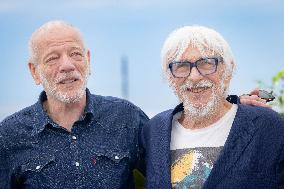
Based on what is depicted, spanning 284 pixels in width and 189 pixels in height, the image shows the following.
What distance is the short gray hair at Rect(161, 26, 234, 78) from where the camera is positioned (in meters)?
3.29

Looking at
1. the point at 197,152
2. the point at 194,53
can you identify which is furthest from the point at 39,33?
the point at 197,152

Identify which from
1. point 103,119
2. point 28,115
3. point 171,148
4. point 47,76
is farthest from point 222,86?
point 28,115

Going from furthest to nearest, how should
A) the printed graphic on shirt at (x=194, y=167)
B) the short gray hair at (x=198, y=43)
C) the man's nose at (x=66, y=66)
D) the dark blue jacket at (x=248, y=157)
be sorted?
1. the man's nose at (x=66, y=66)
2. the short gray hair at (x=198, y=43)
3. the printed graphic on shirt at (x=194, y=167)
4. the dark blue jacket at (x=248, y=157)

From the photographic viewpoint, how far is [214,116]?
335 centimetres

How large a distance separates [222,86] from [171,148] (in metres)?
0.50

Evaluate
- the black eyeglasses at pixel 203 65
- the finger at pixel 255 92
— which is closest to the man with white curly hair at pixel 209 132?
the black eyeglasses at pixel 203 65

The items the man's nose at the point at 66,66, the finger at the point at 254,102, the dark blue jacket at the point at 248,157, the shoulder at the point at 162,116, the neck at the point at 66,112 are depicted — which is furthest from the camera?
the neck at the point at 66,112

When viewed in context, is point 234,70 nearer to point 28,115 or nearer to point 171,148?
point 171,148

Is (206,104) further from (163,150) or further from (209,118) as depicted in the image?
(163,150)

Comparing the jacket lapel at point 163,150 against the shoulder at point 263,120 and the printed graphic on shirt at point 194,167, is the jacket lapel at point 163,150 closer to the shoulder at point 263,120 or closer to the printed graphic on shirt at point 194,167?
the printed graphic on shirt at point 194,167

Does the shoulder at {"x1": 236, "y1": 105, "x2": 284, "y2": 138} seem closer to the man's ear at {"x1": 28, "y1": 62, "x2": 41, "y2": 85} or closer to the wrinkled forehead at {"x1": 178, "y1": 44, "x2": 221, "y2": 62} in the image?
the wrinkled forehead at {"x1": 178, "y1": 44, "x2": 221, "y2": 62}

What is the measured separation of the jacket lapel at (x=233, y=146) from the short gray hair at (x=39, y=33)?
4.32 feet

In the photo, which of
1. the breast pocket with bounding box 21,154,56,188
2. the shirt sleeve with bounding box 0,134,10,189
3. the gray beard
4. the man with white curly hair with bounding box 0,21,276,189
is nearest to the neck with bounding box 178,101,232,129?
the man with white curly hair with bounding box 0,21,276,189

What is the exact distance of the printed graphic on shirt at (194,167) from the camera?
3.18m
